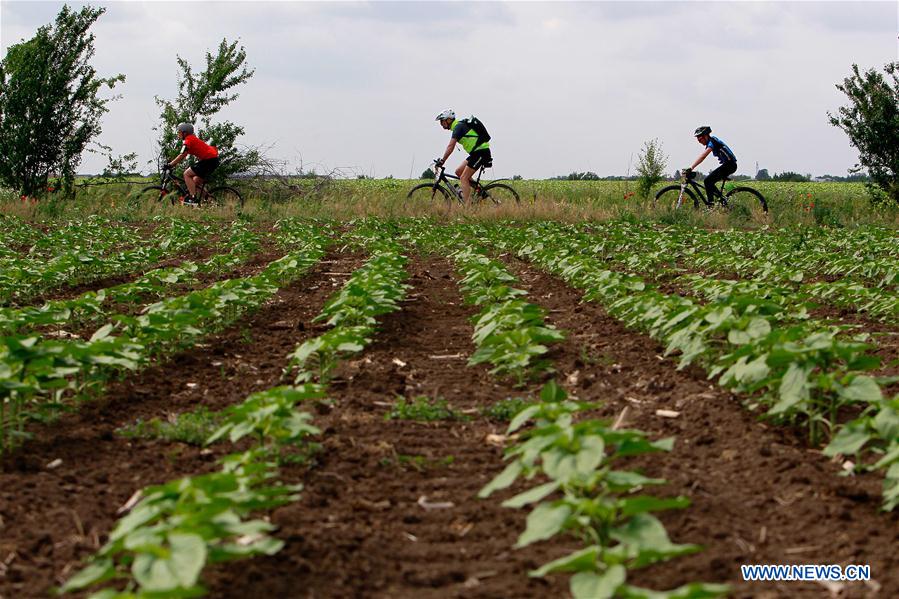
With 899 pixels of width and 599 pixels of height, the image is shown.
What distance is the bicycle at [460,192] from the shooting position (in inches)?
716

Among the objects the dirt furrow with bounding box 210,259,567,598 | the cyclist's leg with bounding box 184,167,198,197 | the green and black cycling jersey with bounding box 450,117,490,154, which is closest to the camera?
the dirt furrow with bounding box 210,259,567,598

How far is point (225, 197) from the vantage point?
22.0 meters

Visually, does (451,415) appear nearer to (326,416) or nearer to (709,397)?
(326,416)

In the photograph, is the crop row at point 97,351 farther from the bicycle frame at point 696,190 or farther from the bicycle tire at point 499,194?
the bicycle frame at point 696,190

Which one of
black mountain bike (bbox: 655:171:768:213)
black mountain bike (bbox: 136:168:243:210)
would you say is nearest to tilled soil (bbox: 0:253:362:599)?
black mountain bike (bbox: 655:171:768:213)

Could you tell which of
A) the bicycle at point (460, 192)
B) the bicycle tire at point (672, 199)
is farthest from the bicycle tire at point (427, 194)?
the bicycle tire at point (672, 199)

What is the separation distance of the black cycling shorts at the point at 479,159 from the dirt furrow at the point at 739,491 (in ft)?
40.7

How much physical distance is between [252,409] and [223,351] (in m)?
2.73

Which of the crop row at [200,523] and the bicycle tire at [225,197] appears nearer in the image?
the crop row at [200,523]

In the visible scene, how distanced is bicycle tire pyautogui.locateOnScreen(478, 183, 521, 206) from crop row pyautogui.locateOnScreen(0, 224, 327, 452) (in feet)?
36.9

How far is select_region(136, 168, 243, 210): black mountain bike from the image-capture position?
1997 centimetres

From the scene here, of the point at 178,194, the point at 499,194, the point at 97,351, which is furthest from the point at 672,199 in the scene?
the point at 97,351

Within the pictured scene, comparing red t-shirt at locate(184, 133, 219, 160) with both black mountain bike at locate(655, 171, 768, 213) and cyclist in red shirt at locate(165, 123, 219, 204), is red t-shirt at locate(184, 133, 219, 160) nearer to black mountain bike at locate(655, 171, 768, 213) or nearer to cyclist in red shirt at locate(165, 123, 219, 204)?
cyclist in red shirt at locate(165, 123, 219, 204)

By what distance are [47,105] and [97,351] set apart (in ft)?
65.2
